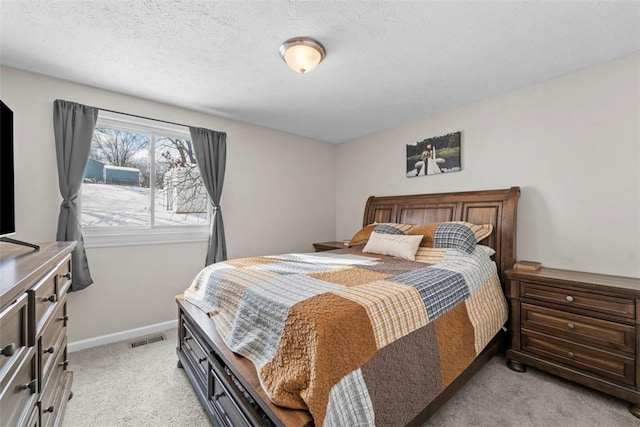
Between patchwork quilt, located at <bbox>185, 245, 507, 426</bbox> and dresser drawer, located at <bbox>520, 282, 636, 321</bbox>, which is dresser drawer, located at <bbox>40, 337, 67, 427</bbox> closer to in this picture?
patchwork quilt, located at <bbox>185, 245, 507, 426</bbox>

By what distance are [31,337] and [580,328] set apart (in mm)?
3072

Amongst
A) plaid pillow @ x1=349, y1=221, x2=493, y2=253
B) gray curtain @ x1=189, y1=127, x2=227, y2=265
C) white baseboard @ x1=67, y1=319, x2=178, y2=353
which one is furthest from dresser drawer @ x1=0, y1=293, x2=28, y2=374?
plaid pillow @ x1=349, y1=221, x2=493, y2=253

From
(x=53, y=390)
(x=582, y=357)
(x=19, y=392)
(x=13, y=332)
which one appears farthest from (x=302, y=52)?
(x=582, y=357)

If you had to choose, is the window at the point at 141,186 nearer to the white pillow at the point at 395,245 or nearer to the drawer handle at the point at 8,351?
the white pillow at the point at 395,245

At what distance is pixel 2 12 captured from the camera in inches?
63.8

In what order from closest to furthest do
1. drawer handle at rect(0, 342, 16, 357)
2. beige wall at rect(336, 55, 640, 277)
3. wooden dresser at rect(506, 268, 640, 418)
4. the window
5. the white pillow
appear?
drawer handle at rect(0, 342, 16, 357) < wooden dresser at rect(506, 268, 640, 418) < beige wall at rect(336, 55, 640, 277) < the white pillow < the window

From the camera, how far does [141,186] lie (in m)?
2.97

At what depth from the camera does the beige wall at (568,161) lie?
2.10 metres

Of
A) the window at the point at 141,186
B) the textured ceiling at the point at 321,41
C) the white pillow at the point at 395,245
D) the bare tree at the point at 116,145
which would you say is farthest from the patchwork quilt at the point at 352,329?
the bare tree at the point at 116,145

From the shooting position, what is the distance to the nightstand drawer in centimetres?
175

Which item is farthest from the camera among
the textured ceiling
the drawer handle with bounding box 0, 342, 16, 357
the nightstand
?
the nightstand

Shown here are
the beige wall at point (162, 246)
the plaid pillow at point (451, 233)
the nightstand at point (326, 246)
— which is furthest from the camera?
the nightstand at point (326, 246)

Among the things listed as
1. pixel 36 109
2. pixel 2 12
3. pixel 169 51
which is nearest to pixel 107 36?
pixel 169 51

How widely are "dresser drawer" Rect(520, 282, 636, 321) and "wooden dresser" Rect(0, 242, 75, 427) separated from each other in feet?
9.53
